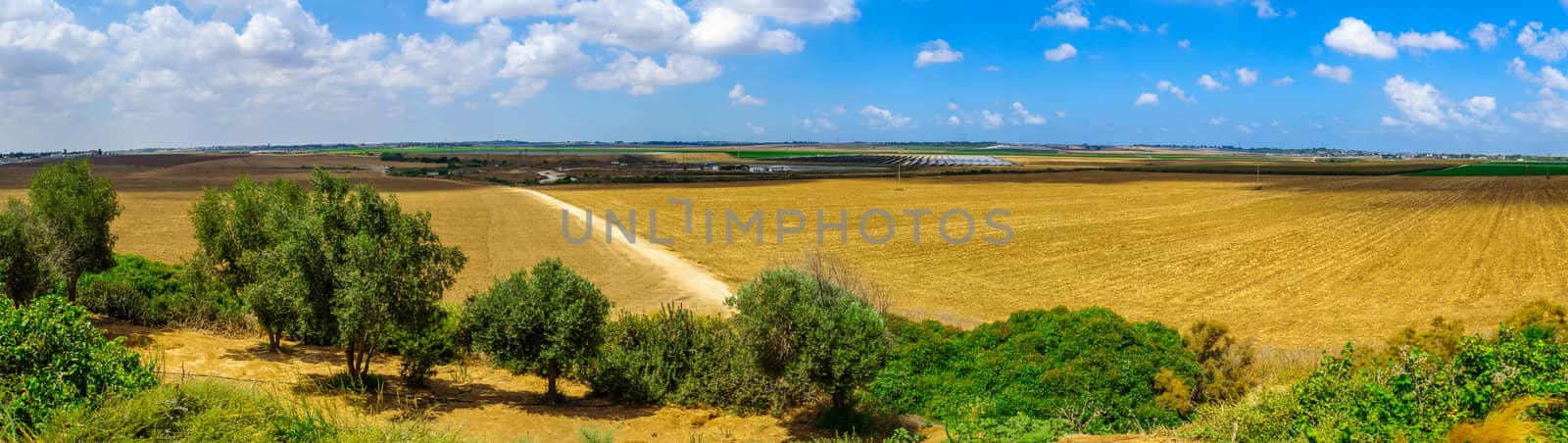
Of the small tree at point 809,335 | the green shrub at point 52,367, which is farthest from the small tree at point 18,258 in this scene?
the small tree at point 809,335

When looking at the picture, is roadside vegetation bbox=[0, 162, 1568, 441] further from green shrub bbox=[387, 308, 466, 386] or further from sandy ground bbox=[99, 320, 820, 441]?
sandy ground bbox=[99, 320, 820, 441]

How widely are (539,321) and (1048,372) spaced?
1069 centimetres

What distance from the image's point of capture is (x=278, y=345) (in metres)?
20.1

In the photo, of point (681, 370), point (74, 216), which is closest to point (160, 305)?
point (74, 216)

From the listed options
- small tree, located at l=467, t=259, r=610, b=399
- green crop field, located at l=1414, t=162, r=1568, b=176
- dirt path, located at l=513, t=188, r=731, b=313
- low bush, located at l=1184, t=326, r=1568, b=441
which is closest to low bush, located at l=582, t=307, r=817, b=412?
small tree, located at l=467, t=259, r=610, b=399

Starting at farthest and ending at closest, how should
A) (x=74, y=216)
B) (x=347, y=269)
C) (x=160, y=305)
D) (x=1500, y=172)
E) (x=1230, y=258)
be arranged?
(x=1500, y=172)
(x=1230, y=258)
(x=160, y=305)
(x=74, y=216)
(x=347, y=269)

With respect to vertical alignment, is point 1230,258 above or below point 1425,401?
below

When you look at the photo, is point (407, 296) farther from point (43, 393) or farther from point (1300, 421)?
point (1300, 421)

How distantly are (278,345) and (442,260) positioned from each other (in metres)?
6.40

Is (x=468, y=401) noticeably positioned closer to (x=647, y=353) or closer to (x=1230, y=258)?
(x=647, y=353)

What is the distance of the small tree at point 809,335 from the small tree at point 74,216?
18.1m

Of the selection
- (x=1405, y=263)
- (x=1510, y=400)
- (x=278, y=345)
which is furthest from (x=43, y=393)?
(x=1405, y=263)

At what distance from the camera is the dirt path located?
3129cm

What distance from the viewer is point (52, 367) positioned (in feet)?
28.8
